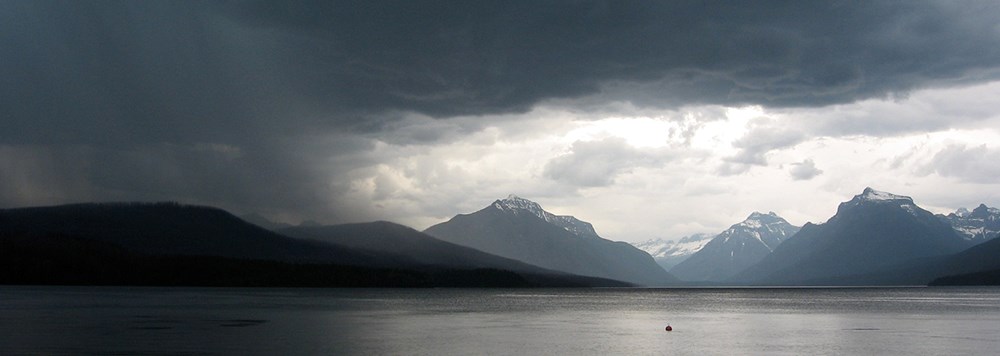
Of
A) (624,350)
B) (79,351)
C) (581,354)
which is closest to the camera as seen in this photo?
(79,351)

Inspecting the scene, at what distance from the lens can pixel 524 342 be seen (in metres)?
78.6

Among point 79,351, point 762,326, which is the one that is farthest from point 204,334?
point 762,326

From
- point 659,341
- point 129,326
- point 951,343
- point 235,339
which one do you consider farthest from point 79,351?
point 951,343

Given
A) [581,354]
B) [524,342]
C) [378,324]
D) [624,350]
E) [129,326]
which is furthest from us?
[378,324]

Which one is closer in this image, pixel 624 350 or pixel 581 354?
pixel 581 354

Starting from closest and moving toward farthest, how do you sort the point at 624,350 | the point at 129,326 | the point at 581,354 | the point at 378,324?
the point at 581,354, the point at 624,350, the point at 129,326, the point at 378,324

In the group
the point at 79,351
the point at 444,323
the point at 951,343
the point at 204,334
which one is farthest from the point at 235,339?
the point at 951,343

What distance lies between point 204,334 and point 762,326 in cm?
6673

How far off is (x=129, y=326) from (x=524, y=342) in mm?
41554

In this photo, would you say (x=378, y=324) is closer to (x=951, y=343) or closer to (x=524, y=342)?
(x=524, y=342)

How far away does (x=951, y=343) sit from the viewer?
7900 centimetres

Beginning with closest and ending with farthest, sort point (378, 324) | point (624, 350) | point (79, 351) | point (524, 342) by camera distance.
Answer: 1. point (79, 351)
2. point (624, 350)
3. point (524, 342)
4. point (378, 324)

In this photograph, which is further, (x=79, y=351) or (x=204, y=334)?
(x=204, y=334)

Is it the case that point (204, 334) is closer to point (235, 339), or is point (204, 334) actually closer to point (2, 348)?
point (235, 339)
